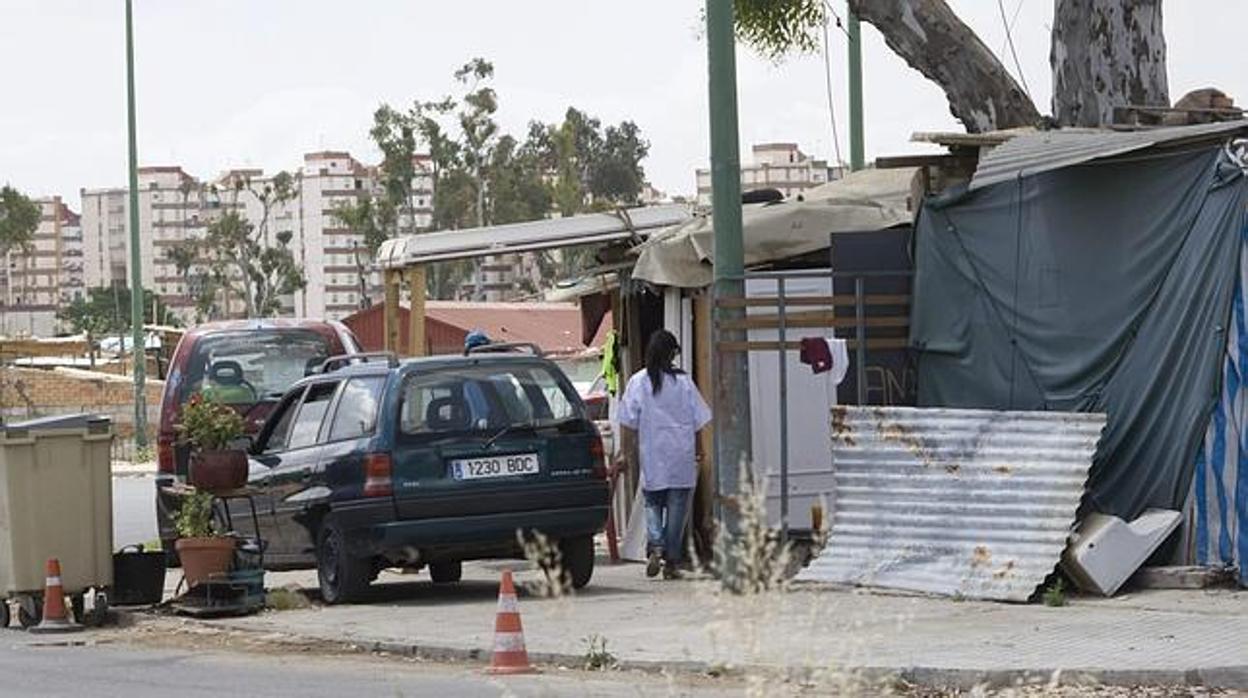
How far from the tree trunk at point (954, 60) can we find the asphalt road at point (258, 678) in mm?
9188

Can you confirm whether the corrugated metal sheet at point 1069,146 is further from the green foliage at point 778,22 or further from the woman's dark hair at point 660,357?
the green foliage at point 778,22

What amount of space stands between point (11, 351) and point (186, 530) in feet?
168

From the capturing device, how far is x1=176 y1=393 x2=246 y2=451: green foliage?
16.1 metres

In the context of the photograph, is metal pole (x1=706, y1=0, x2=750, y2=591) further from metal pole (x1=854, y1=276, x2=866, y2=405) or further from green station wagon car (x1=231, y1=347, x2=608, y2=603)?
green station wagon car (x1=231, y1=347, x2=608, y2=603)

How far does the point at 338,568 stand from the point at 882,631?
184 inches

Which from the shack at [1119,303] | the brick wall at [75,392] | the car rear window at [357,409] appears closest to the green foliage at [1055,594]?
the shack at [1119,303]

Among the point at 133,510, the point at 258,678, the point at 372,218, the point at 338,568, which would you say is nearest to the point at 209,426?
the point at 338,568

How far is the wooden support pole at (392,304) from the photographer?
22.2m

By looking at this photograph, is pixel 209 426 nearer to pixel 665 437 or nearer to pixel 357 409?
pixel 357 409

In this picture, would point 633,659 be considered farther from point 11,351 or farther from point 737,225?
point 11,351

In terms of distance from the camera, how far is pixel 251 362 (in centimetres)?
2053

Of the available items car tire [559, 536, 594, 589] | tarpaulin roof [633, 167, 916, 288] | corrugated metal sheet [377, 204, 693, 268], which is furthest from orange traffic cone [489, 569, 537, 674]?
corrugated metal sheet [377, 204, 693, 268]

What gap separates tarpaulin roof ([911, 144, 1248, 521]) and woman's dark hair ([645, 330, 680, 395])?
5.80 feet

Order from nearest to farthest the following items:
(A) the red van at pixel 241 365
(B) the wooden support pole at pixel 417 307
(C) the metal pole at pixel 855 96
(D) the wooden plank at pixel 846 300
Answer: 1. (D) the wooden plank at pixel 846 300
2. (A) the red van at pixel 241 365
3. (B) the wooden support pole at pixel 417 307
4. (C) the metal pole at pixel 855 96
